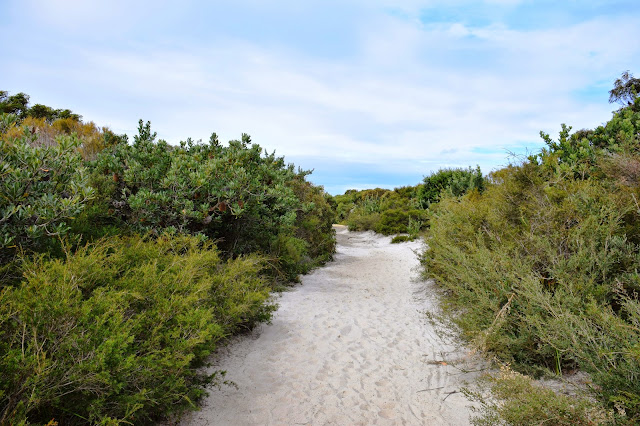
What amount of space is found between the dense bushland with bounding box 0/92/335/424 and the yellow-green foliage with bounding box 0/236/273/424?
0.4 inches

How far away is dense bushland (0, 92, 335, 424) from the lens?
2.40 metres

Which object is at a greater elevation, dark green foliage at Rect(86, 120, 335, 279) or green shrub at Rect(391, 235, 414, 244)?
dark green foliage at Rect(86, 120, 335, 279)

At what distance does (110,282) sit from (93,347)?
1.17 m

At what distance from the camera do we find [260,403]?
12.3ft

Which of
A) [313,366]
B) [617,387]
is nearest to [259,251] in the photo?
[313,366]

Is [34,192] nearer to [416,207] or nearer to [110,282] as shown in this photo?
[110,282]

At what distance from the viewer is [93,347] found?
8.05 feet

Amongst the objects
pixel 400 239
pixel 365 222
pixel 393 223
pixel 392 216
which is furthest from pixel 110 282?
pixel 365 222

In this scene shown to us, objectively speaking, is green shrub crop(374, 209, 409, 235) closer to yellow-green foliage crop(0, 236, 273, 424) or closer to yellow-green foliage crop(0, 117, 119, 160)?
yellow-green foliage crop(0, 117, 119, 160)

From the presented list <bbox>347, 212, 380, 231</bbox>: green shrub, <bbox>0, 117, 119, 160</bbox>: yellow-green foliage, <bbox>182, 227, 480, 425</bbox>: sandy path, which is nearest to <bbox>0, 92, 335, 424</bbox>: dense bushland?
<bbox>182, 227, 480, 425</bbox>: sandy path

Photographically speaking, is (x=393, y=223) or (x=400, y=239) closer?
(x=400, y=239)

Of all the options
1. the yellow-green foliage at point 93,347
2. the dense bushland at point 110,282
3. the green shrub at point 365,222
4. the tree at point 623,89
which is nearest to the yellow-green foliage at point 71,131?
the dense bushland at point 110,282

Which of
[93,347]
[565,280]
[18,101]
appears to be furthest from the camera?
[18,101]

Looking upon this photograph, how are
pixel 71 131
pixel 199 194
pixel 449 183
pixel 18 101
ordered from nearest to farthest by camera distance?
pixel 199 194 < pixel 71 131 < pixel 449 183 < pixel 18 101
